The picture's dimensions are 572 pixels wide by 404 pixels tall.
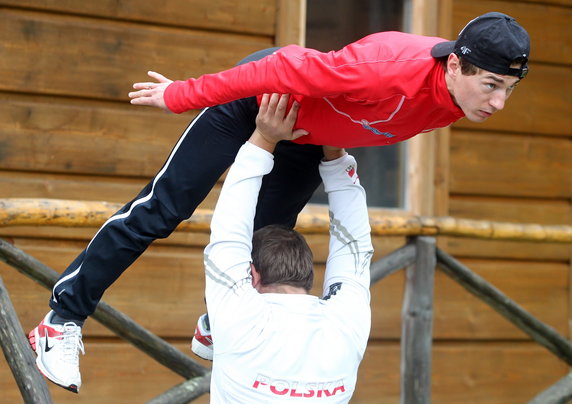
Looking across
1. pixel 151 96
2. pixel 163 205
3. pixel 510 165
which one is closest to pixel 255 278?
pixel 163 205

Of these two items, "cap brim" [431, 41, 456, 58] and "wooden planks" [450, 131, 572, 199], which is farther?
"wooden planks" [450, 131, 572, 199]

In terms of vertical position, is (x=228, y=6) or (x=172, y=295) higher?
(x=228, y=6)

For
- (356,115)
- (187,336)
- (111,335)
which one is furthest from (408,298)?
(356,115)

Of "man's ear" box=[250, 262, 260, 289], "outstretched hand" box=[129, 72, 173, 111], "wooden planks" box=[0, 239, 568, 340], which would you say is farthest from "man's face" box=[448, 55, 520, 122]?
"wooden planks" box=[0, 239, 568, 340]

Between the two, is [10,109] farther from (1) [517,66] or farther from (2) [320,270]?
(1) [517,66]

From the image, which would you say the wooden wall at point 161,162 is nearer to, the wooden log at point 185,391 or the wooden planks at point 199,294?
the wooden planks at point 199,294

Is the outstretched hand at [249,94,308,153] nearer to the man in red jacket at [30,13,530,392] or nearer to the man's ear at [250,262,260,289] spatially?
the man in red jacket at [30,13,530,392]

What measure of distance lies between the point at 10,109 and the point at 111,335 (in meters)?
1.18

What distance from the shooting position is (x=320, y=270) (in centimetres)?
491

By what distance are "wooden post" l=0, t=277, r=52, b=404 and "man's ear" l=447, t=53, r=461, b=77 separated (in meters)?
1.71

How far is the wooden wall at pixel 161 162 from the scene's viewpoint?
4.42 metres

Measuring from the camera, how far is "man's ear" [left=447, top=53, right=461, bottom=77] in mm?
2447

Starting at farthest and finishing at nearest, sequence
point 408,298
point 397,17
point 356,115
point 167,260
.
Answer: point 397,17 < point 167,260 < point 408,298 < point 356,115

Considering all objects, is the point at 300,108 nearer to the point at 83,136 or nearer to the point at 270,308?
the point at 270,308
